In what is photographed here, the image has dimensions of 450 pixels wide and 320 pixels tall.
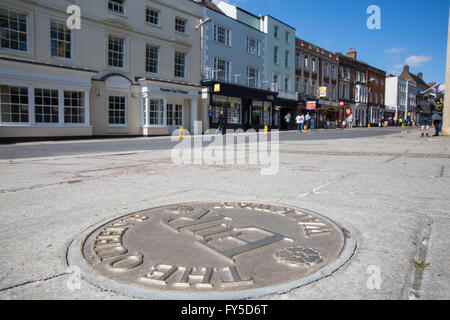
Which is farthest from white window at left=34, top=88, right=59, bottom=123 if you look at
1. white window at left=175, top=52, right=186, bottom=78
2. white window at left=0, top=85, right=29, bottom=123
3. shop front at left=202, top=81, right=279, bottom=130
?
shop front at left=202, top=81, right=279, bottom=130

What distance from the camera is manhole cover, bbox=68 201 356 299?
158 cm

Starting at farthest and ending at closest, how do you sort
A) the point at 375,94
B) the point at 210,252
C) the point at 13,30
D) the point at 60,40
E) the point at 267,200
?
1. the point at 375,94
2. the point at 60,40
3. the point at 13,30
4. the point at 267,200
5. the point at 210,252

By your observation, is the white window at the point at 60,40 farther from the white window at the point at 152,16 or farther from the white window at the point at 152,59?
the white window at the point at 152,16

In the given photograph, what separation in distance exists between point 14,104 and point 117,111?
5.77 m

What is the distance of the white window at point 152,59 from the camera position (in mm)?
21906

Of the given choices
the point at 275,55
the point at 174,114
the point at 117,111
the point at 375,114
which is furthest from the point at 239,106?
the point at 375,114

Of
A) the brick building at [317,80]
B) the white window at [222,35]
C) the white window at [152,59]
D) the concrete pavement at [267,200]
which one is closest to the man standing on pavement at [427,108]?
the concrete pavement at [267,200]

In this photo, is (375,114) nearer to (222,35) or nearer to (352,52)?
(352,52)

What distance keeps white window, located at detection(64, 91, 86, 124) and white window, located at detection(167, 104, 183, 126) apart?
6.67 metres

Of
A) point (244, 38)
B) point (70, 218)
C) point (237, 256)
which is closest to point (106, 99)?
point (244, 38)

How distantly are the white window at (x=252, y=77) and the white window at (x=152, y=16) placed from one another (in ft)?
35.2

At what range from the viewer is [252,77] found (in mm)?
30656

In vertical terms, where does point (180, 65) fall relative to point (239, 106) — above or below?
above
